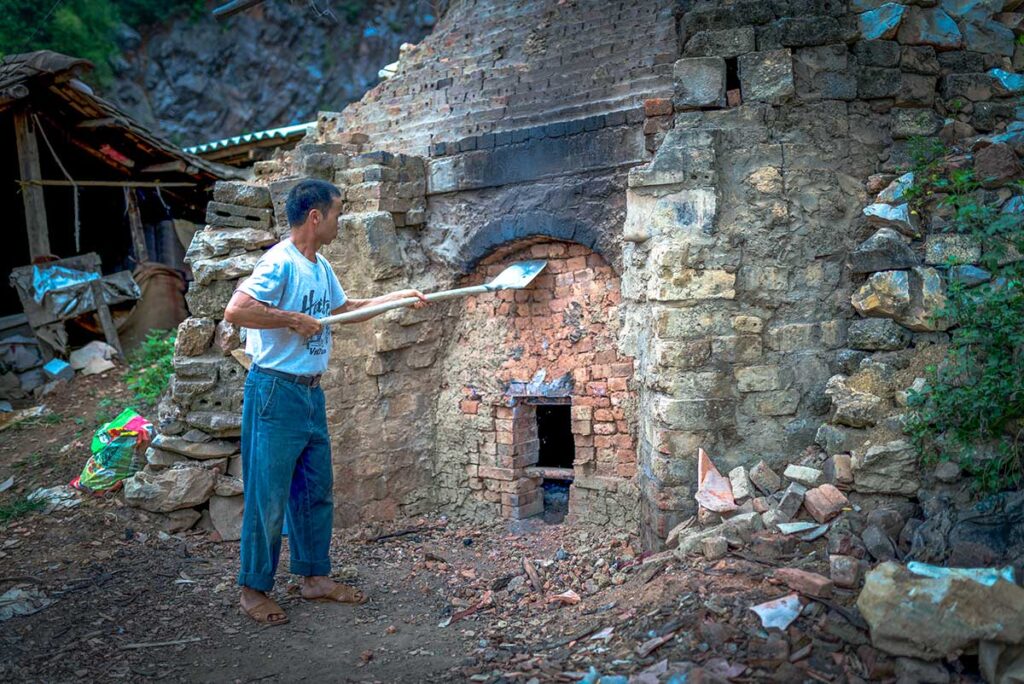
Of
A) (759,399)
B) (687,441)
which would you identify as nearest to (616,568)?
(687,441)

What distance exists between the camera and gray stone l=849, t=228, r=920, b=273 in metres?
3.85

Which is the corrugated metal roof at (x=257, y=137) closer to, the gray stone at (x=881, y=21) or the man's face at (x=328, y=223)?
the man's face at (x=328, y=223)

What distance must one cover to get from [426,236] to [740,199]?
Result: 2.41m

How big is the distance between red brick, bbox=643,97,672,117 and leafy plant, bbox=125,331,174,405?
4425 millimetres

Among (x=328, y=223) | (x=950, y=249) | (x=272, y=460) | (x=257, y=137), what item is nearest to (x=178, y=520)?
(x=272, y=460)

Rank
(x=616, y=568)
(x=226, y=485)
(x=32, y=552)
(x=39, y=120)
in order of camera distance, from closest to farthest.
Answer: (x=616, y=568) → (x=32, y=552) → (x=226, y=485) → (x=39, y=120)

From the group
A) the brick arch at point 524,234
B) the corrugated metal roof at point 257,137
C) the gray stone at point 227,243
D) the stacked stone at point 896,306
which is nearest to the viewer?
the stacked stone at point 896,306

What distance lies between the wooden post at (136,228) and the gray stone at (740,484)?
8.57 m

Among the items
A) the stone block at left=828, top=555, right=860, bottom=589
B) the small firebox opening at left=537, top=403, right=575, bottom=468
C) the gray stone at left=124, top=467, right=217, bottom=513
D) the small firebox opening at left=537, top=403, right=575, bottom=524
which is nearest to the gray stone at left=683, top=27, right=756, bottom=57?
the stone block at left=828, top=555, right=860, bottom=589

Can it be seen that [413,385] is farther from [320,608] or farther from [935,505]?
[935,505]

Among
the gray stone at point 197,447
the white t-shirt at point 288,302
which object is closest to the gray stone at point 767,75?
the white t-shirt at point 288,302

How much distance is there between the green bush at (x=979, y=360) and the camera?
329cm

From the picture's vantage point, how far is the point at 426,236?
5.74 meters

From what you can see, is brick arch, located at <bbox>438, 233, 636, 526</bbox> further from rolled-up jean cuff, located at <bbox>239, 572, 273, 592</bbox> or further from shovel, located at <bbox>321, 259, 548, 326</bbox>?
rolled-up jean cuff, located at <bbox>239, 572, 273, 592</bbox>
